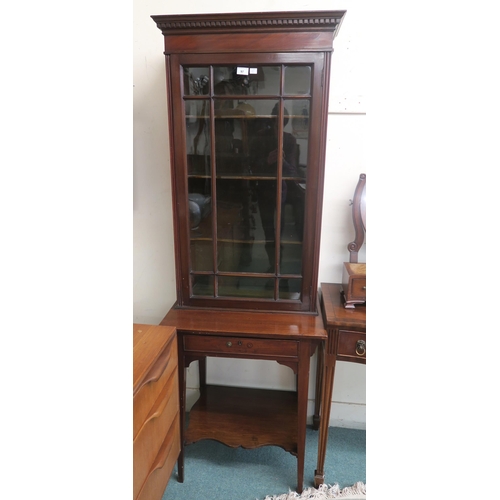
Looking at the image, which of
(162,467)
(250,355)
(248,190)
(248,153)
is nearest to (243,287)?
(250,355)

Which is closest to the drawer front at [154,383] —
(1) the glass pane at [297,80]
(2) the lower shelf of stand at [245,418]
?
(2) the lower shelf of stand at [245,418]

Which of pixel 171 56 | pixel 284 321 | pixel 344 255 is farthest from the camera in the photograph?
pixel 344 255

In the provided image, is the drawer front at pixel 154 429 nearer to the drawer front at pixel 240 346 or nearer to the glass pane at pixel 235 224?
the drawer front at pixel 240 346

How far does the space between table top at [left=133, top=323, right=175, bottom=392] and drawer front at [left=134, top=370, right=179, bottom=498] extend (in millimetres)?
136

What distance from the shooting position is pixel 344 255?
148 centimetres

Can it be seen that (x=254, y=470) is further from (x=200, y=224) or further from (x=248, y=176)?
(x=248, y=176)

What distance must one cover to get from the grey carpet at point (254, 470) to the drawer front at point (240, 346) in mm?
513

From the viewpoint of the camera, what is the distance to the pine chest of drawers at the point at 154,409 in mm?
862
